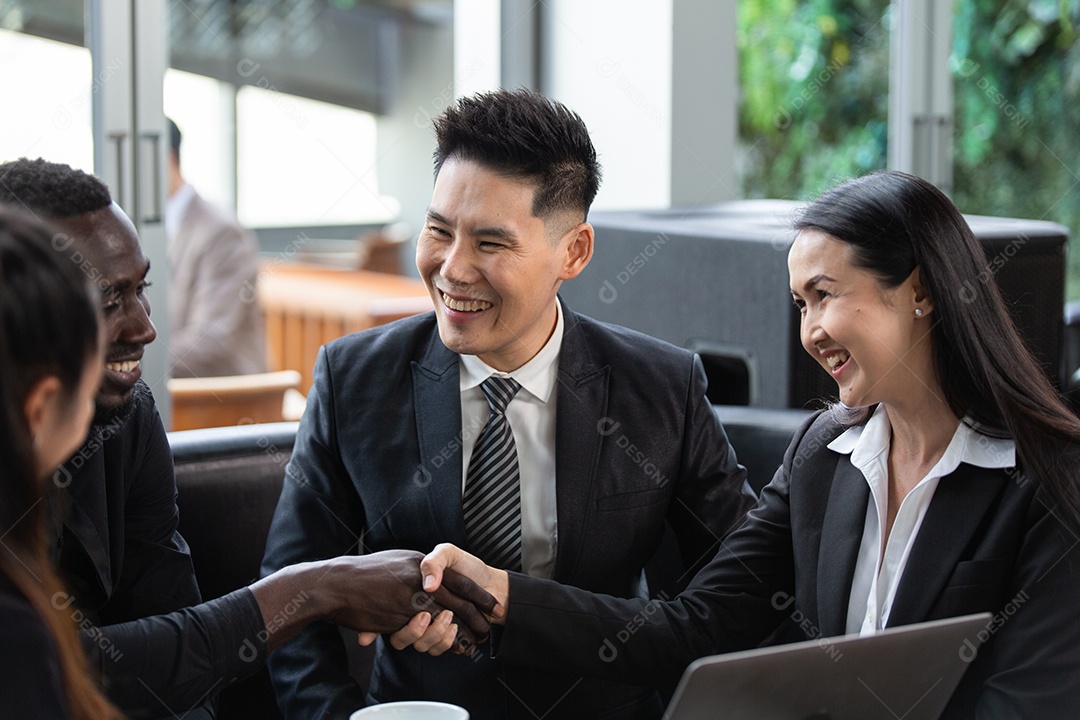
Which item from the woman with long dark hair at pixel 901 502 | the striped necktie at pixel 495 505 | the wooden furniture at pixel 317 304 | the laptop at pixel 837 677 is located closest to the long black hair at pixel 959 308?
the woman with long dark hair at pixel 901 502

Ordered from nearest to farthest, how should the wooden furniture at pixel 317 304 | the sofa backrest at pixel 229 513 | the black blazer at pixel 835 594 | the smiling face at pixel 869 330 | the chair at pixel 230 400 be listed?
the black blazer at pixel 835 594 < the smiling face at pixel 869 330 < the sofa backrest at pixel 229 513 < the chair at pixel 230 400 < the wooden furniture at pixel 317 304

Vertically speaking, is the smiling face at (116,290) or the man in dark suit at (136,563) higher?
the smiling face at (116,290)

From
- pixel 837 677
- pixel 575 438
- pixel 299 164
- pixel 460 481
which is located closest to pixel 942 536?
pixel 837 677

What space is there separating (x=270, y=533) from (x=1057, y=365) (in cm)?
169

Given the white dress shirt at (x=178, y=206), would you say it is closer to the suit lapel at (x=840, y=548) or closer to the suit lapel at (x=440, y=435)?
the suit lapel at (x=440, y=435)

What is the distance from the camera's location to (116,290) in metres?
1.57

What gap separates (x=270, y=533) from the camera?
73.0 inches

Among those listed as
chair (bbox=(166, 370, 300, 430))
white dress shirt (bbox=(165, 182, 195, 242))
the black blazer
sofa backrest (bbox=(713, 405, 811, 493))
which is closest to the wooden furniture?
white dress shirt (bbox=(165, 182, 195, 242))

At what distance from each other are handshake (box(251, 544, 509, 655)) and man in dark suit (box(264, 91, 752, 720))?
0.14 metres

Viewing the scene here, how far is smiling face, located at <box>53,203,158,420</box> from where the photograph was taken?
1544mm

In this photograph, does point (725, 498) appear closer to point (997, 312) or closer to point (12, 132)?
point (997, 312)

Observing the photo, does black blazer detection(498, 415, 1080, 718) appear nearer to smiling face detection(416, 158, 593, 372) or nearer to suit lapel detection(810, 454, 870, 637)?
suit lapel detection(810, 454, 870, 637)

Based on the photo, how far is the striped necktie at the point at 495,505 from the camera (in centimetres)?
181

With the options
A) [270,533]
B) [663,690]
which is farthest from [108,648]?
[663,690]
